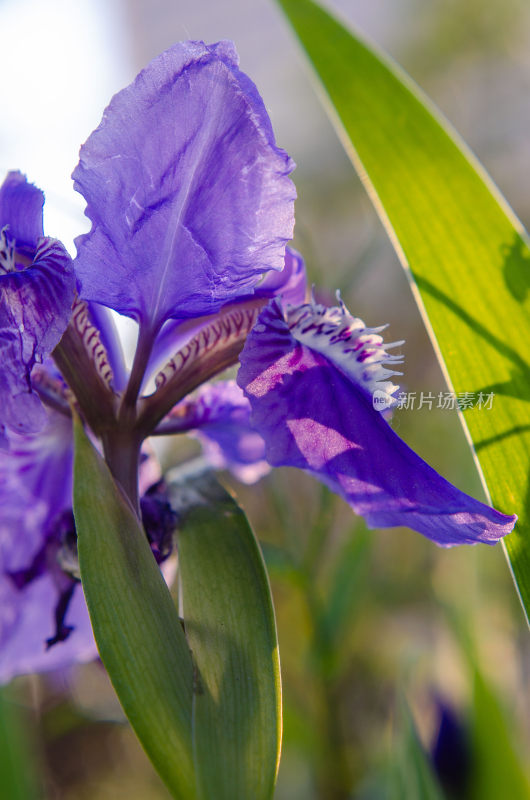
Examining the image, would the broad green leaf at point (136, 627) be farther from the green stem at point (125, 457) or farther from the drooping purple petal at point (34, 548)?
the drooping purple petal at point (34, 548)

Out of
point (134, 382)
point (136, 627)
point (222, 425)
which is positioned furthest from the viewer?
point (222, 425)

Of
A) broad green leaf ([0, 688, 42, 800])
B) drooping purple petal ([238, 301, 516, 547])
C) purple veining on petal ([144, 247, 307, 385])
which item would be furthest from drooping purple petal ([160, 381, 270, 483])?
broad green leaf ([0, 688, 42, 800])

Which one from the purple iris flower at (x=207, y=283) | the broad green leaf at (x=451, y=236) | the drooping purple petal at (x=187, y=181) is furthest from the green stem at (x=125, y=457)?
the broad green leaf at (x=451, y=236)

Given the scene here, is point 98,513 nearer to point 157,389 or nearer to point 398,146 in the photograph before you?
point 157,389

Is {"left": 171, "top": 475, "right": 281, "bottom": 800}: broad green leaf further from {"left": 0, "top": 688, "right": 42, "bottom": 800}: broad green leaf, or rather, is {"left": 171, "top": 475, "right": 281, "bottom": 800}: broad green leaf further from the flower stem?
{"left": 0, "top": 688, "right": 42, "bottom": 800}: broad green leaf

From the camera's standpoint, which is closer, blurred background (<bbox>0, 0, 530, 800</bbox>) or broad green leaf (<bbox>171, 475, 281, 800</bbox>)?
broad green leaf (<bbox>171, 475, 281, 800</bbox>)

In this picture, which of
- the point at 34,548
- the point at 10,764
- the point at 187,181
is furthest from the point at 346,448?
the point at 10,764

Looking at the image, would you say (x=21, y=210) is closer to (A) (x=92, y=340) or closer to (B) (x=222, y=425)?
(A) (x=92, y=340)
